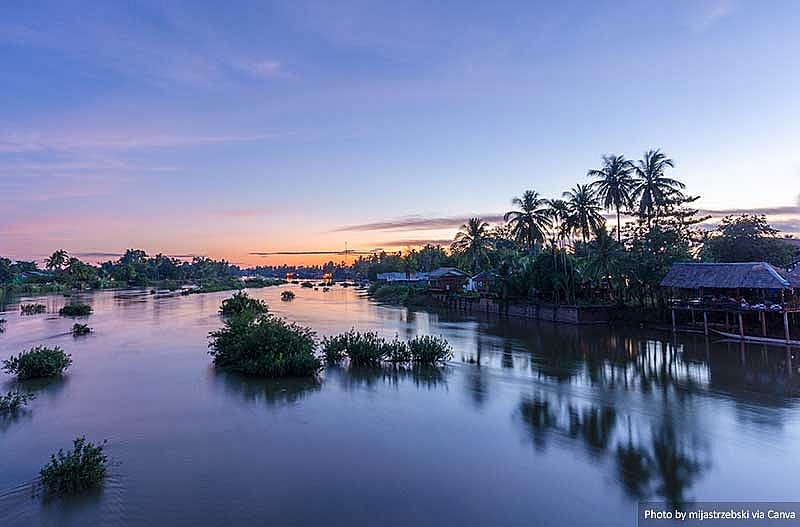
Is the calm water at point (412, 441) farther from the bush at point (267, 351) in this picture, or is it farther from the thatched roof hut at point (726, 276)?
the thatched roof hut at point (726, 276)

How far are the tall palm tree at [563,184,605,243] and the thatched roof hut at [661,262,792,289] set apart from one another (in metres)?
7.49

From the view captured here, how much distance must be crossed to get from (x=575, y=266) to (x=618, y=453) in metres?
31.5

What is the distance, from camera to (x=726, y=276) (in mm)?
27078

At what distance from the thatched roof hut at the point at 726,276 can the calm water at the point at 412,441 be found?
5546mm

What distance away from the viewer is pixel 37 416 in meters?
12.7

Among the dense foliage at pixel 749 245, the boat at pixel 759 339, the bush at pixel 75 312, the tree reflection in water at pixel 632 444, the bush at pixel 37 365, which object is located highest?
the dense foliage at pixel 749 245

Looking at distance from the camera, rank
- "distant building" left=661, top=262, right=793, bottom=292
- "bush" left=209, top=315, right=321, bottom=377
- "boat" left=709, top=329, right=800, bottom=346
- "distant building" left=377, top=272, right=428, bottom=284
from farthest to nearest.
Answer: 1. "distant building" left=377, top=272, right=428, bottom=284
2. "distant building" left=661, top=262, right=793, bottom=292
3. "boat" left=709, top=329, right=800, bottom=346
4. "bush" left=209, top=315, right=321, bottom=377

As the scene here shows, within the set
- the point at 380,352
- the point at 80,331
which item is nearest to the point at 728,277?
the point at 380,352

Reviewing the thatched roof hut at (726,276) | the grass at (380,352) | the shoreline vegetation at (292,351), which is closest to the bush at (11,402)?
the shoreline vegetation at (292,351)

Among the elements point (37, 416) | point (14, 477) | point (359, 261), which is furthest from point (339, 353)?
point (359, 261)

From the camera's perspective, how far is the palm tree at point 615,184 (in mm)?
37156

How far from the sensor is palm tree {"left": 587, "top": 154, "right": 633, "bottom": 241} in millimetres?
37156

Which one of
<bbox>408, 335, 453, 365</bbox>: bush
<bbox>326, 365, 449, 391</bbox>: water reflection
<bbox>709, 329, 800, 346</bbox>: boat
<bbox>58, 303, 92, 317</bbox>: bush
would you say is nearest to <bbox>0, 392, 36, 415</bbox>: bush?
<bbox>326, 365, 449, 391</bbox>: water reflection

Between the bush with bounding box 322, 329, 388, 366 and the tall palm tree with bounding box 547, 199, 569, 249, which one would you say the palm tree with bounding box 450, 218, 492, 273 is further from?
the bush with bounding box 322, 329, 388, 366
